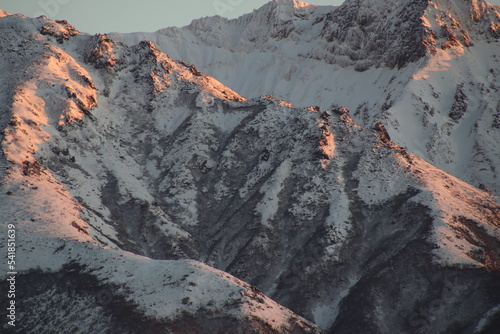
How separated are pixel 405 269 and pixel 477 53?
4198 inches

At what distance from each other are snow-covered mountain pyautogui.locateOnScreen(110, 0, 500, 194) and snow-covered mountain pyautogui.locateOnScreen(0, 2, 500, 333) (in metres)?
33.5

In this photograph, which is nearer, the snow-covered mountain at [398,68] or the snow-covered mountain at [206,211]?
the snow-covered mountain at [206,211]

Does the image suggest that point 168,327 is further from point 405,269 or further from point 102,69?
point 102,69

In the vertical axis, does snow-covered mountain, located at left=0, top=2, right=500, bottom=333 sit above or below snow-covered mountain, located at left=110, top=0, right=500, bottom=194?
below

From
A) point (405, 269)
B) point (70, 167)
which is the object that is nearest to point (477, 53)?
point (405, 269)

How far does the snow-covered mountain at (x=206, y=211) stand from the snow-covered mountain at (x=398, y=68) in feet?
110

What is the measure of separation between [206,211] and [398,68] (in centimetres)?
8620

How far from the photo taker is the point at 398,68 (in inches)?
6088

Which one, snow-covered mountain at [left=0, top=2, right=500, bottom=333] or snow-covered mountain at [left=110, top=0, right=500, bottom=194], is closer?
snow-covered mountain at [left=0, top=2, right=500, bottom=333]

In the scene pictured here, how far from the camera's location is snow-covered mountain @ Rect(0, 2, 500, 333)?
197ft

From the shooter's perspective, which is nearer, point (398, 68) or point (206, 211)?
point (206, 211)

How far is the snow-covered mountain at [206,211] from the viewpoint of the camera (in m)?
60.1

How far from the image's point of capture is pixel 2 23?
12850 centimetres

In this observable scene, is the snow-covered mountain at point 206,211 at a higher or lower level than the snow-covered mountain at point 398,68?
lower
